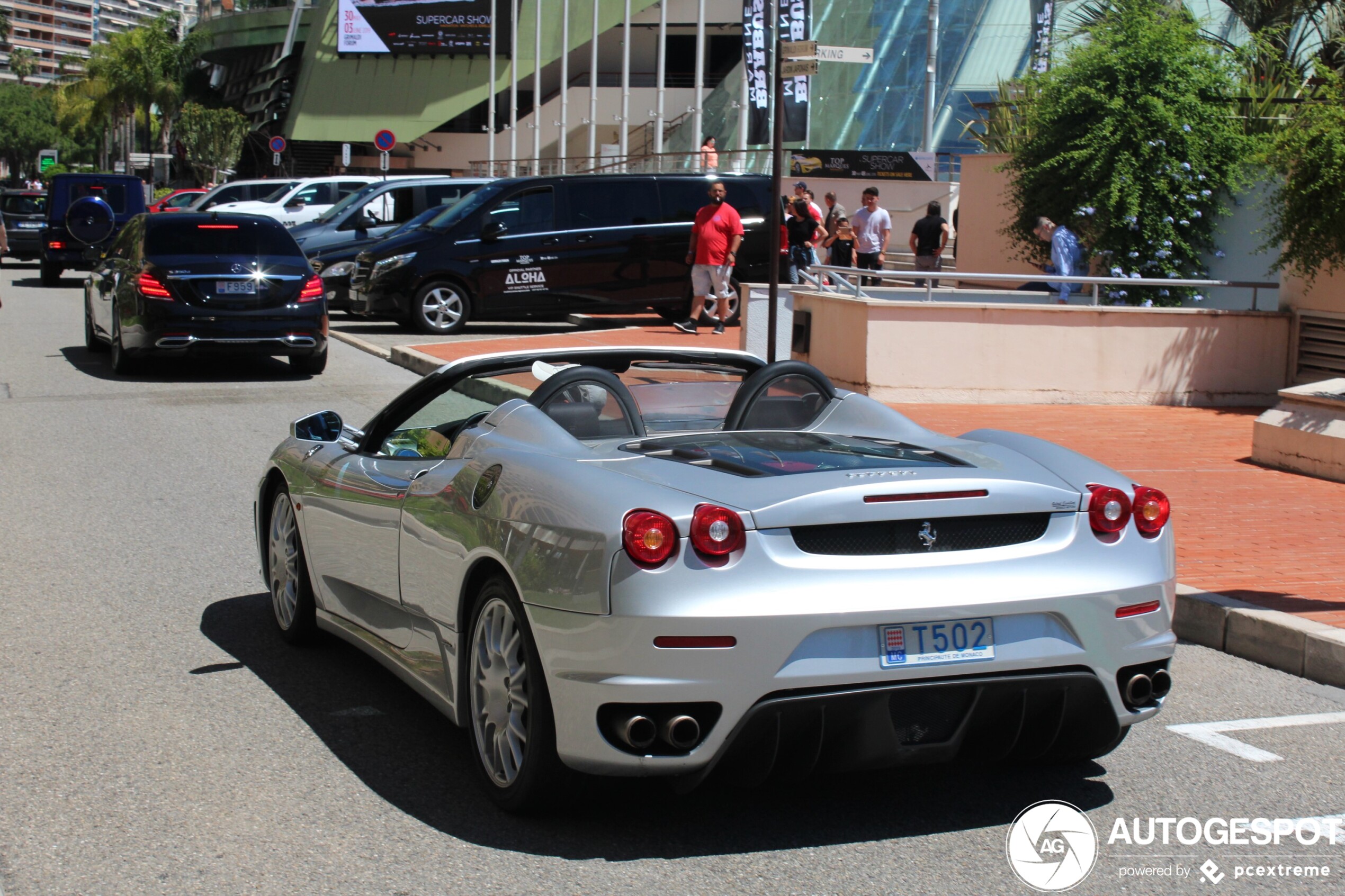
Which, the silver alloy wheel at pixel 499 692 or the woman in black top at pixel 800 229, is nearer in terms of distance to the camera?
the silver alloy wheel at pixel 499 692

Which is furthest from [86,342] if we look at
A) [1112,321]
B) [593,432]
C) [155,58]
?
[155,58]

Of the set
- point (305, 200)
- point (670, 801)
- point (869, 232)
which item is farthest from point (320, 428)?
point (305, 200)

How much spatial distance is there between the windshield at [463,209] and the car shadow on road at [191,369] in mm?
3368

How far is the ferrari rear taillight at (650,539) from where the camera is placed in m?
3.69

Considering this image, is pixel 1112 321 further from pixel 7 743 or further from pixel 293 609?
pixel 7 743

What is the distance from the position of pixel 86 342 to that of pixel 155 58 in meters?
85.5

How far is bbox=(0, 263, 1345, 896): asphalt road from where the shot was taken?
379 cm

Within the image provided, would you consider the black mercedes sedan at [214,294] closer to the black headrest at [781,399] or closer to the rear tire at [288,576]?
the rear tire at [288,576]

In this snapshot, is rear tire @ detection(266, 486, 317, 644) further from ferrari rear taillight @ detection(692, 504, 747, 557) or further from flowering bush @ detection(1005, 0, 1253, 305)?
flowering bush @ detection(1005, 0, 1253, 305)

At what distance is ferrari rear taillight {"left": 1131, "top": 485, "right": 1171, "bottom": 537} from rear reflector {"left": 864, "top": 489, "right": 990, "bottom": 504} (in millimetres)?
537

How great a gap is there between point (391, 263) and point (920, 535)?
16.7 metres

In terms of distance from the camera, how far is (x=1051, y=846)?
4012 mm

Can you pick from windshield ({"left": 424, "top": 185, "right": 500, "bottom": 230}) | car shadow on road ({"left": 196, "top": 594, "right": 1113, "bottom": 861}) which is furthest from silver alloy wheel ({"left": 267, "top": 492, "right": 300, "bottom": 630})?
windshield ({"left": 424, "top": 185, "right": 500, "bottom": 230})

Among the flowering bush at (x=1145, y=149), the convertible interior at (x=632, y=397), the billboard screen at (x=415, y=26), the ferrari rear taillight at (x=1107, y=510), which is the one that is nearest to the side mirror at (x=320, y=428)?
the convertible interior at (x=632, y=397)
